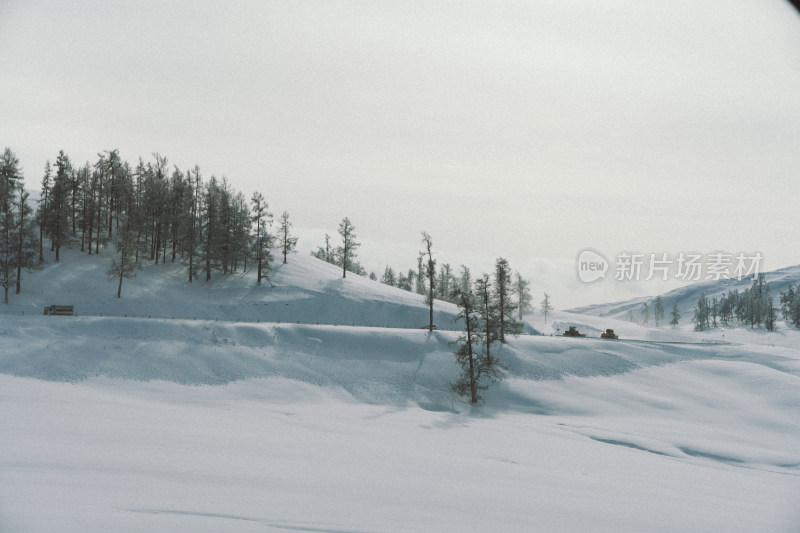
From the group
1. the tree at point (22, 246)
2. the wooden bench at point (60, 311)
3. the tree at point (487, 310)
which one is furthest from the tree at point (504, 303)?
the tree at point (22, 246)

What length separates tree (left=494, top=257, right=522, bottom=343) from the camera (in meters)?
41.0

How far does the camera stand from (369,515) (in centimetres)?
934

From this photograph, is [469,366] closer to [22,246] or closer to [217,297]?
[217,297]

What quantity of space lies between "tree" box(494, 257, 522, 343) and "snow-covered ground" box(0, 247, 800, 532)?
2.08m

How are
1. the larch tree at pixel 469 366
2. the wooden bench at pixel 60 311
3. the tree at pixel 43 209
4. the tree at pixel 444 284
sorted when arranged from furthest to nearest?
the tree at pixel 444 284 < the tree at pixel 43 209 < the wooden bench at pixel 60 311 < the larch tree at pixel 469 366

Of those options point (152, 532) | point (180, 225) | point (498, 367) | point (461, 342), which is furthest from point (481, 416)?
point (180, 225)

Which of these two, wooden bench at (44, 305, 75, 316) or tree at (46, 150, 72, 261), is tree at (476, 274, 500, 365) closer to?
wooden bench at (44, 305, 75, 316)

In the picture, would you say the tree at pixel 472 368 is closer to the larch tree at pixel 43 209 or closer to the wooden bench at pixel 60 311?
the wooden bench at pixel 60 311

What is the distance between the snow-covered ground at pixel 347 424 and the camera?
9.62 meters

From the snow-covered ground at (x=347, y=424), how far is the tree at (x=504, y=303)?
2085mm

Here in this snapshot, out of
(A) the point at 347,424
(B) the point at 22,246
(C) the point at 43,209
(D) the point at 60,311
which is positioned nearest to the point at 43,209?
(C) the point at 43,209

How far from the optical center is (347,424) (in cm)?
2217

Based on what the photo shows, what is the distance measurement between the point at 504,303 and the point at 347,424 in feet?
81.7

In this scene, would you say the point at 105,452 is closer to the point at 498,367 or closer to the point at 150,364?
the point at 150,364
